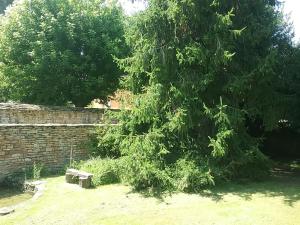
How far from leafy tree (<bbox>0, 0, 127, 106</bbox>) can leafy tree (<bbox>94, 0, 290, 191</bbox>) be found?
7509 mm

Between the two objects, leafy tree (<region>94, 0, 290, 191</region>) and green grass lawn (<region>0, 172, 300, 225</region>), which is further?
leafy tree (<region>94, 0, 290, 191</region>)

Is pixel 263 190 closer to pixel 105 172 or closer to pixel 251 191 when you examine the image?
pixel 251 191

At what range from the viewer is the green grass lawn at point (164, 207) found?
7320 millimetres

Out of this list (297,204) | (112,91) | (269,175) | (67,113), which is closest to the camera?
(297,204)

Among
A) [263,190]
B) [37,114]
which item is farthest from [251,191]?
[37,114]

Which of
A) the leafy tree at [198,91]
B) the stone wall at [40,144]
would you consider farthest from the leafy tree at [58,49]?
the leafy tree at [198,91]

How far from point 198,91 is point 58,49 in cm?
1001

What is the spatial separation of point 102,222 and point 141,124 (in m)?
4.38

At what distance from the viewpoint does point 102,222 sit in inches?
286

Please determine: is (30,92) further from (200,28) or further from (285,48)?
(285,48)

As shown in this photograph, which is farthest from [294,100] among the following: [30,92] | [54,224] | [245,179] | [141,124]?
[30,92]

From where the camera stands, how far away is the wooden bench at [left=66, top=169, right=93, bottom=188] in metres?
10.0

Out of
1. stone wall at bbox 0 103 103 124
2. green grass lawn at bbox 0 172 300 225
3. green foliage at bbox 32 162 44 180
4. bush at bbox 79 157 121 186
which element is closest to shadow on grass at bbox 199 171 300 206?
green grass lawn at bbox 0 172 300 225

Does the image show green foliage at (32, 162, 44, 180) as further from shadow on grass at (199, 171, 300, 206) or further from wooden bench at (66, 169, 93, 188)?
shadow on grass at (199, 171, 300, 206)
